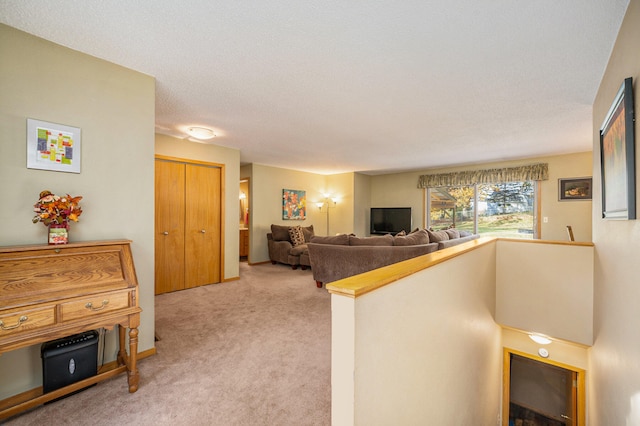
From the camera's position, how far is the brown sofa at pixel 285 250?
5.73 meters

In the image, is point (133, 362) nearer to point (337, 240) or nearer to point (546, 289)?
point (337, 240)

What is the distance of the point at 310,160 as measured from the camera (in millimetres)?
5855

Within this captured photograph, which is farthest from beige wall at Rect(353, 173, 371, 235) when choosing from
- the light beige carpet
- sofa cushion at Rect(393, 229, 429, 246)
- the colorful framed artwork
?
the light beige carpet

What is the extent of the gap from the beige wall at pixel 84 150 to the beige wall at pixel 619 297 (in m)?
3.23

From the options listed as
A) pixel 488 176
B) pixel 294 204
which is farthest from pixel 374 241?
pixel 488 176

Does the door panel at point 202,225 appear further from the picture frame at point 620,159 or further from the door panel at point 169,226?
the picture frame at point 620,159

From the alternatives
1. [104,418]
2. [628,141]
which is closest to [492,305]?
[628,141]

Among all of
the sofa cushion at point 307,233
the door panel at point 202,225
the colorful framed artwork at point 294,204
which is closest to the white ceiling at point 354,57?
the door panel at point 202,225

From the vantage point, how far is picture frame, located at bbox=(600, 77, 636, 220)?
137 centimetres

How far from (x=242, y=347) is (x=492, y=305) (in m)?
2.84

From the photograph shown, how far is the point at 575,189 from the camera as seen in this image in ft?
16.6

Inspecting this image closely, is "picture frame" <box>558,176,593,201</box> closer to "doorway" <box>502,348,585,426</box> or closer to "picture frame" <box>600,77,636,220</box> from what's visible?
"doorway" <box>502,348,585,426</box>

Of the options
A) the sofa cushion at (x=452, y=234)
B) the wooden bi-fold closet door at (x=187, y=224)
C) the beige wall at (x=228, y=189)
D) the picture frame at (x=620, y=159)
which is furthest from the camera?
the sofa cushion at (x=452, y=234)

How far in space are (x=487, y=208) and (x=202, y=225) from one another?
6.04 m
